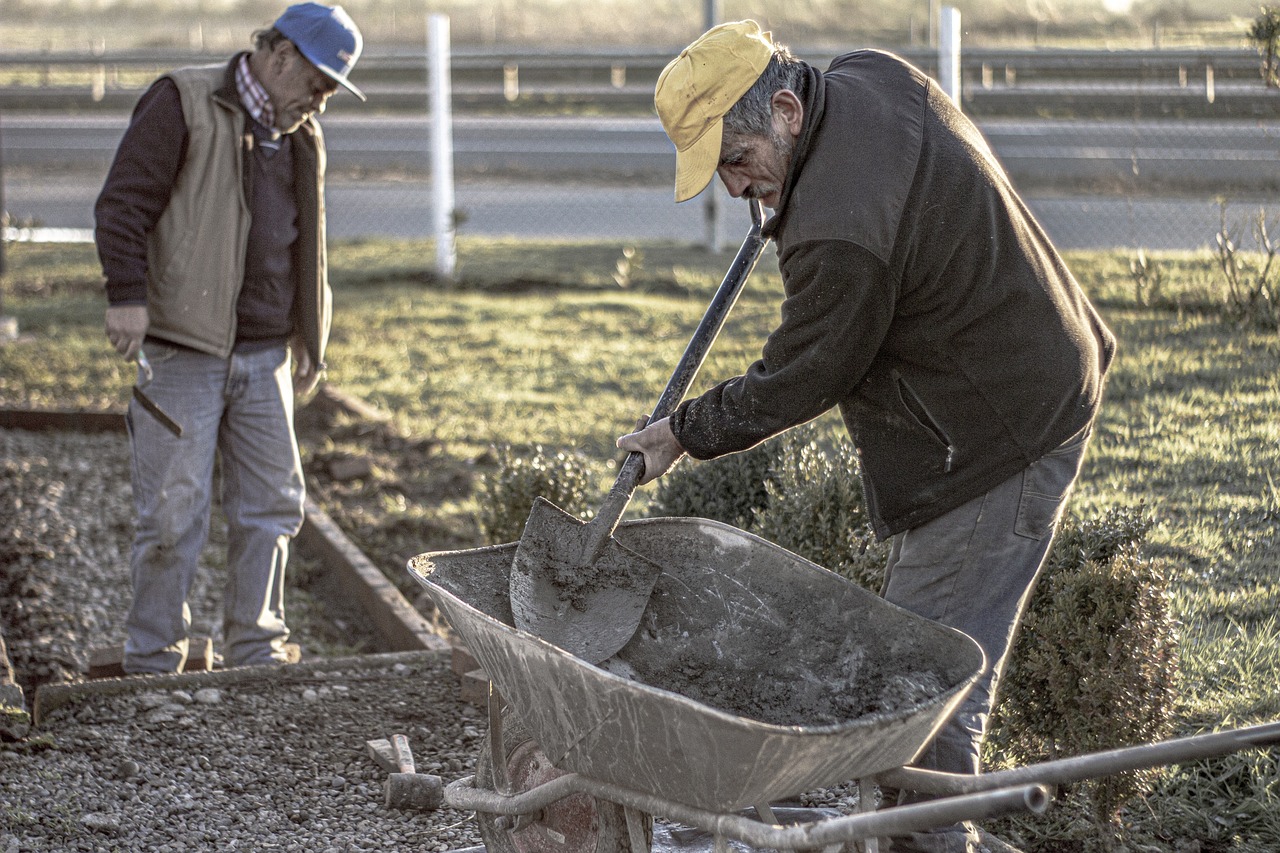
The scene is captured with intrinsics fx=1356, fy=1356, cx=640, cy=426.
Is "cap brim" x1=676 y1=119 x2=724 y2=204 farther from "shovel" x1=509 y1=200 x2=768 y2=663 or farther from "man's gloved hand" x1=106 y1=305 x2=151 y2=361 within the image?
"man's gloved hand" x1=106 y1=305 x2=151 y2=361

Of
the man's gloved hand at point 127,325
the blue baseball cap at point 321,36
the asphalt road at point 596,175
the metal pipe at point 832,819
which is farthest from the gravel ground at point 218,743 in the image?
the asphalt road at point 596,175

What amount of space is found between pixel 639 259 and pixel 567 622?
723cm

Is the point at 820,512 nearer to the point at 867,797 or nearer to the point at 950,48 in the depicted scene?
the point at 867,797

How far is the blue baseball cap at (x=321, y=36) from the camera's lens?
4.06 metres

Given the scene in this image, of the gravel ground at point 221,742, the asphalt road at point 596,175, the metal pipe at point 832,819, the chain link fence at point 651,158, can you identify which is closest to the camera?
the metal pipe at point 832,819

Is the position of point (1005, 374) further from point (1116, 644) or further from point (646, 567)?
point (646, 567)

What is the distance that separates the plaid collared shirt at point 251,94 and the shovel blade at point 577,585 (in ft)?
5.94

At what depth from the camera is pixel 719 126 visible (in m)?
2.69

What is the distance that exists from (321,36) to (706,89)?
1859mm

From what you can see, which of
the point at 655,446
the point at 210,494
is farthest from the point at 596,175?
the point at 655,446

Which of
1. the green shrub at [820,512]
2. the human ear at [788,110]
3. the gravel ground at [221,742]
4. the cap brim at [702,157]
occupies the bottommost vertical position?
the gravel ground at [221,742]

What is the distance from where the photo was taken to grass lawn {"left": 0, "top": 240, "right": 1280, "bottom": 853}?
146 inches

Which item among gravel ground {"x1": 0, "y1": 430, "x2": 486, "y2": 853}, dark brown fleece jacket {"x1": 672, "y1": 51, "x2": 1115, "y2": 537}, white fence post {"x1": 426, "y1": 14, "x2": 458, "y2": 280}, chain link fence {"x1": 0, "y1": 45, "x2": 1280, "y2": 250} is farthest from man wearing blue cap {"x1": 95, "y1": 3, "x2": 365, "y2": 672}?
white fence post {"x1": 426, "y1": 14, "x2": 458, "y2": 280}

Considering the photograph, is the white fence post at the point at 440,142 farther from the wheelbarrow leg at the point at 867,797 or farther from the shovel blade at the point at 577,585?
the wheelbarrow leg at the point at 867,797
